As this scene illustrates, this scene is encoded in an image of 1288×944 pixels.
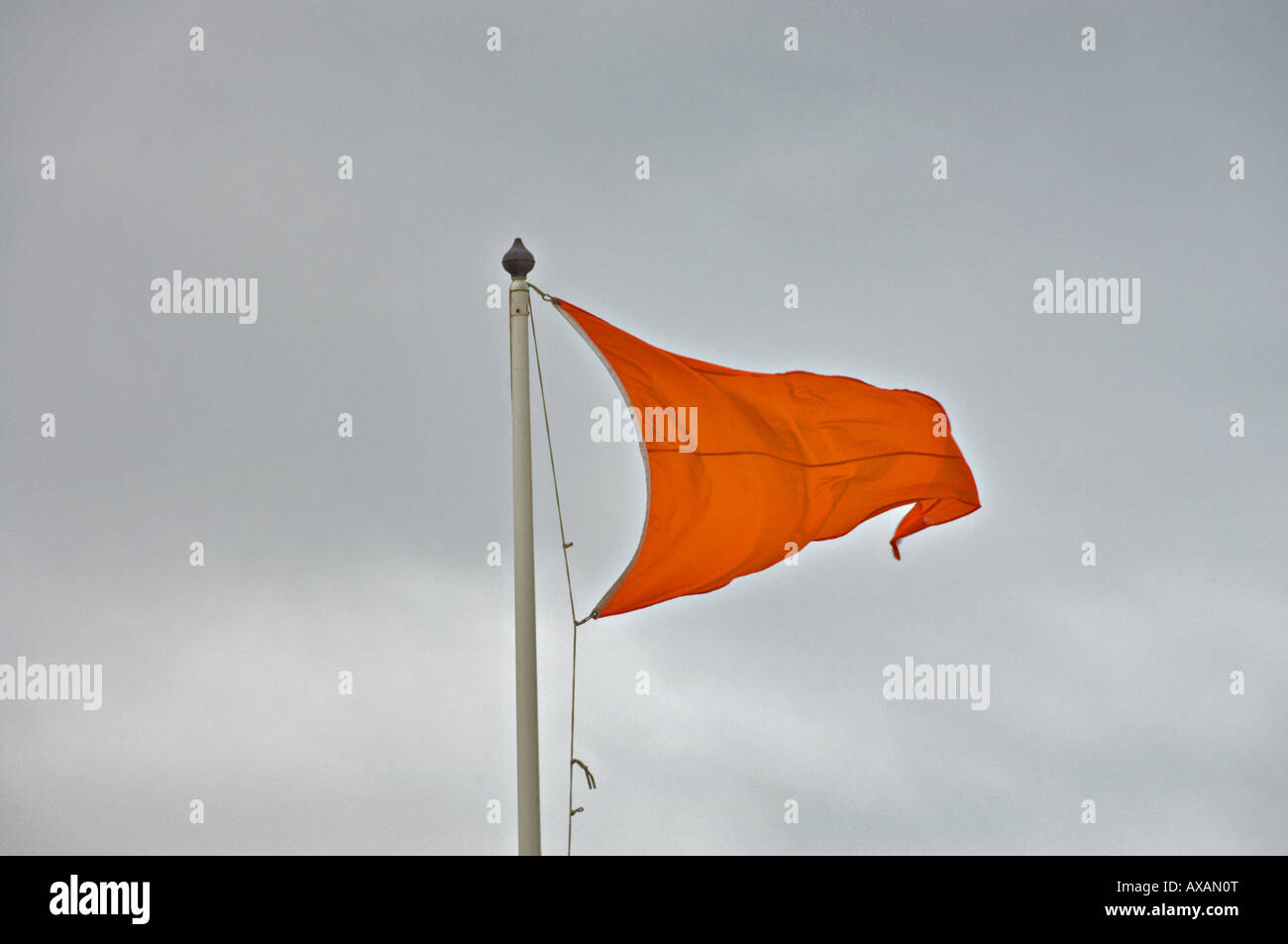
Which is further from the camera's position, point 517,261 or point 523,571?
point 517,261

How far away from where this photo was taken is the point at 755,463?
14.6 meters

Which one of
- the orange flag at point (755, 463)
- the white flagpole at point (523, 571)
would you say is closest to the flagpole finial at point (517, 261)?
the white flagpole at point (523, 571)

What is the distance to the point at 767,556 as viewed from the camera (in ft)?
46.2

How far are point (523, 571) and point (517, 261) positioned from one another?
3.07 m

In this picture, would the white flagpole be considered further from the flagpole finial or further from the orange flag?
the orange flag

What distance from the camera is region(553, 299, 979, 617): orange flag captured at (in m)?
13.7

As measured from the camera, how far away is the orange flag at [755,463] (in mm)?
13664

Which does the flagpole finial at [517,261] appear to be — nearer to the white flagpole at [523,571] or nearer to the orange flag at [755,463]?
the white flagpole at [523,571]

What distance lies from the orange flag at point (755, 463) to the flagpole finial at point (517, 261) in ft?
1.70

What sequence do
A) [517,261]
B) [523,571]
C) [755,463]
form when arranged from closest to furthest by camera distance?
[523,571] → [517,261] → [755,463]

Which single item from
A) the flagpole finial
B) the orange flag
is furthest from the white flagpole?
the orange flag
